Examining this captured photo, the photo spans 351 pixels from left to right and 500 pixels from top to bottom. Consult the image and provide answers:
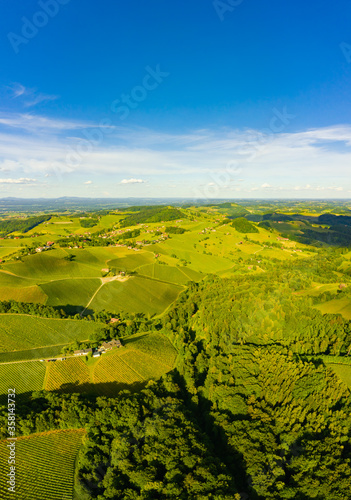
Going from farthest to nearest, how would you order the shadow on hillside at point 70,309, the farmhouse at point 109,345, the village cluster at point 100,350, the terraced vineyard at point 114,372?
the shadow on hillside at point 70,309
the farmhouse at point 109,345
the village cluster at point 100,350
the terraced vineyard at point 114,372

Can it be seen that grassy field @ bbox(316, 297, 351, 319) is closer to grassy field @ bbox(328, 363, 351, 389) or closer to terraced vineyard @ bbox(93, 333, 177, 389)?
grassy field @ bbox(328, 363, 351, 389)

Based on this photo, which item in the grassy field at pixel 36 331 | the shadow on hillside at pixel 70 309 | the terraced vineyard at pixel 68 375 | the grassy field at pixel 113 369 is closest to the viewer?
the terraced vineyard at pixel 68 375

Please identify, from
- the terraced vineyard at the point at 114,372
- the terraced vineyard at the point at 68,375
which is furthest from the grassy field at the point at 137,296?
the terraced vineyard at the point at 68,375

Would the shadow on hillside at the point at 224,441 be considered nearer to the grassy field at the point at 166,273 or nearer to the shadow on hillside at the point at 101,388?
the shadow on hillside at the point at 101,388

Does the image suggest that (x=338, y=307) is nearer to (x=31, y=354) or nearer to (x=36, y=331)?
(x=31, y=354)

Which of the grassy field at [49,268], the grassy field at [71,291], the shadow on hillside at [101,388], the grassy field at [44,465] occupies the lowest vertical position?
the shadow on hillside at [101,388]

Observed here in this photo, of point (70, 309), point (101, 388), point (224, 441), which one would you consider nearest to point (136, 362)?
point (101, 388)

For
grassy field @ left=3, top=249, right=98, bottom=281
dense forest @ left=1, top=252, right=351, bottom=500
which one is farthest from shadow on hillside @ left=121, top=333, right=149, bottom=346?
grassy field @ left=3, top=249, right=98, bottom=281
